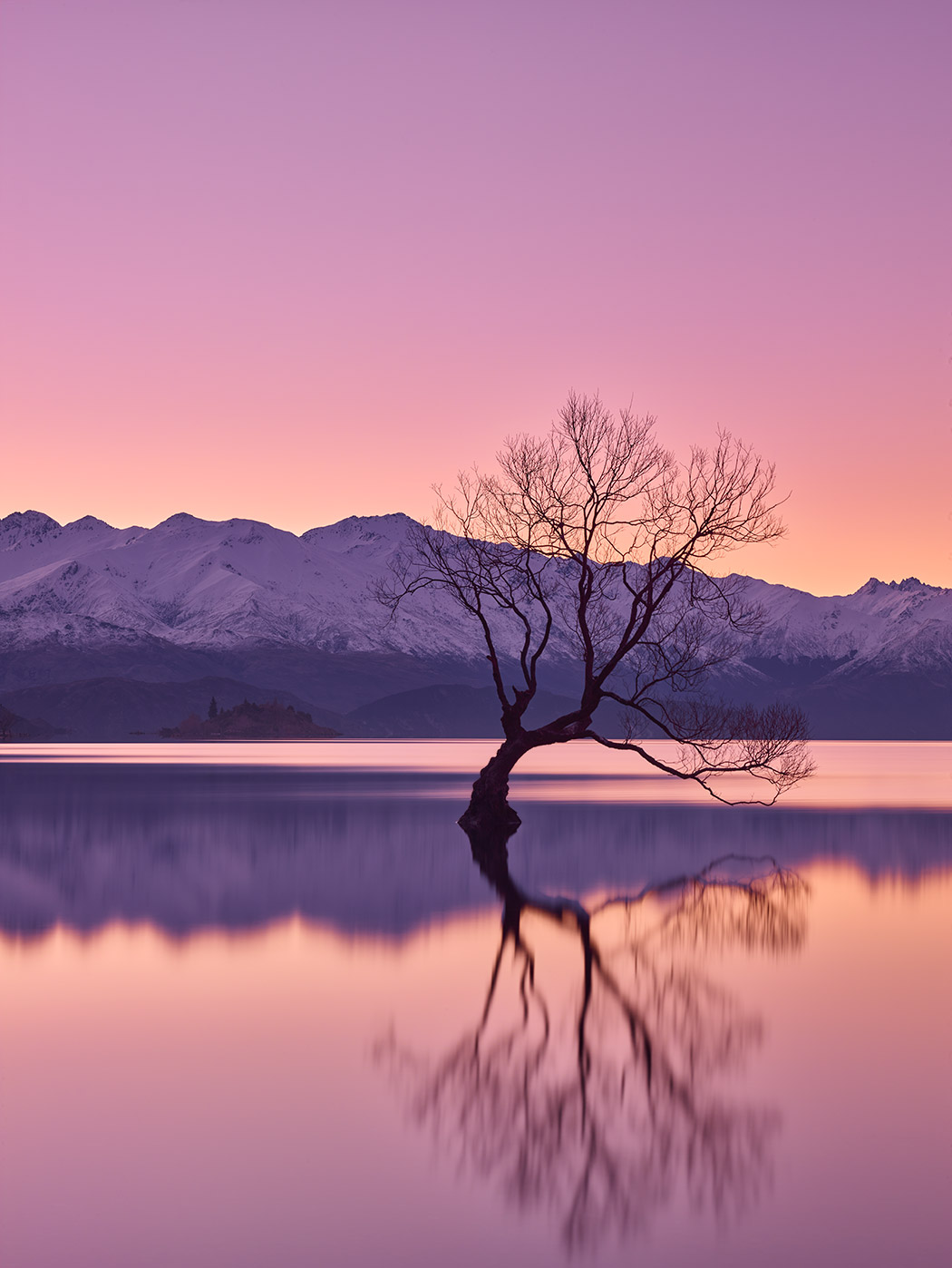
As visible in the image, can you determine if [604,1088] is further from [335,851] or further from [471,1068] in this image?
[335,851]

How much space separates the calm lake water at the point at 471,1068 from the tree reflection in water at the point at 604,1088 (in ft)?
0.15

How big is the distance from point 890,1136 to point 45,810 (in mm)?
49288

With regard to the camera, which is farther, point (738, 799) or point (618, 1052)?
point (738, 799)

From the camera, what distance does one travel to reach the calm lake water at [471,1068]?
9422 mm

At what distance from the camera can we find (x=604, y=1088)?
12.9m

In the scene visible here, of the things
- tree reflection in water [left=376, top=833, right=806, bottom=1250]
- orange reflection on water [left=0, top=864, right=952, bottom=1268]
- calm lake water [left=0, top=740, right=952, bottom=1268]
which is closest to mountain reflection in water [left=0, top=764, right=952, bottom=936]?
calm lake water [left=0, top=740, right=952, bottom=1268]

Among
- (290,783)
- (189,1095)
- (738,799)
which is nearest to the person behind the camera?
(189,1095)

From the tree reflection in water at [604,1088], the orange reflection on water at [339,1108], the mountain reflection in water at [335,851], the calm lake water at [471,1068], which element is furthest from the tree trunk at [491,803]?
the orange reflection on water at [339,1108]

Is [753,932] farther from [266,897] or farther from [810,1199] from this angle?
[810,1199]

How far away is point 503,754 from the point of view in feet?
150

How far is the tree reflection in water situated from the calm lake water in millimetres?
47

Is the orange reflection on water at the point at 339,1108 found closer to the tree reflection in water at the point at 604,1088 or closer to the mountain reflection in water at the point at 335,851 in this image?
the tree reflection in water at the point at 604,1088

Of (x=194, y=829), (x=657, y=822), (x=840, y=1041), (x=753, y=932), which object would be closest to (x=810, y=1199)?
(x=840, y=1041)

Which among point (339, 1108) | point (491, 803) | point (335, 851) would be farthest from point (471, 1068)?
point (491, 803)
